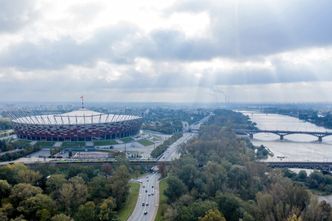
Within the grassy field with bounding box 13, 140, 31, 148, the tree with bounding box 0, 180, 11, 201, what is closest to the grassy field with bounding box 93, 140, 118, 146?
the grassy field with bounding box 13, 140, 31, 148

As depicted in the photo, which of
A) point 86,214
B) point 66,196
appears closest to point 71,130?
point 66,196

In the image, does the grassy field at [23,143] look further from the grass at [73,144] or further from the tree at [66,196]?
the tree at [66,196]

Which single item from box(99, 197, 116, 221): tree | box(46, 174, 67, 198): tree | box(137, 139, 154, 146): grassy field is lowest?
box(137, 139, 154, 146): grassy field

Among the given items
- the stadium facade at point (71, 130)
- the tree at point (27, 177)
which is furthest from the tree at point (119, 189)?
the stadium facade at point (71, 130)

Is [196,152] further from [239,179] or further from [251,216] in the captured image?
[251,216]

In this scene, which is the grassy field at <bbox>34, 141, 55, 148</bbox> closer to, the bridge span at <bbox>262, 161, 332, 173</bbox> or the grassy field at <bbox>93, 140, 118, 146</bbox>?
the grassy field at <bbox>93, 140, 118, 146</bbox>

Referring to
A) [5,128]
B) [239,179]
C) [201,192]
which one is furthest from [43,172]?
[5,128]

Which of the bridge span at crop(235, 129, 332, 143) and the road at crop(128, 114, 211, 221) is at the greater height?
the bridge span at crop(235, 129, 332, 143)
